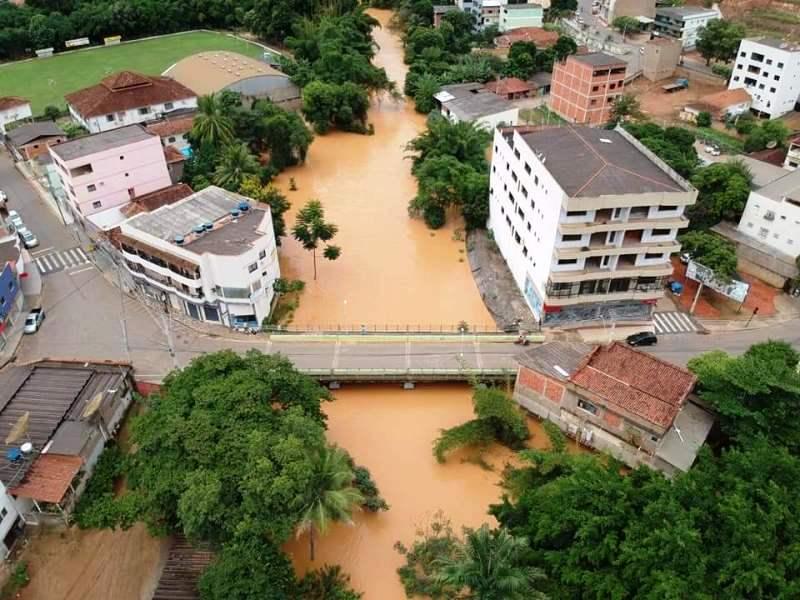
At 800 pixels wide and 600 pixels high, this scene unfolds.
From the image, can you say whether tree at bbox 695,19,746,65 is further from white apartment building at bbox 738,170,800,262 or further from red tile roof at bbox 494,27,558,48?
white apartment building at bbox 738,170,800,262

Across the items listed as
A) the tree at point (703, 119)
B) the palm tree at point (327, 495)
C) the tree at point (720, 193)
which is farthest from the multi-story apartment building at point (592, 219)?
the tree at point (703, 119)

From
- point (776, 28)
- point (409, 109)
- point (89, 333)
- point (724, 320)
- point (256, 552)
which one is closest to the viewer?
point (256, 552)

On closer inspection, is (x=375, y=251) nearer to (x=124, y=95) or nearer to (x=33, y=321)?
(x=33, y=321)

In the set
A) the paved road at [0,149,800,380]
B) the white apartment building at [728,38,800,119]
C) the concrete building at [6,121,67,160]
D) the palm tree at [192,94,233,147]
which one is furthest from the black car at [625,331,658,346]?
the concrete building at [6,121,67,160]

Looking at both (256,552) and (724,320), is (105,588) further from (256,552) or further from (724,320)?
(724,320)

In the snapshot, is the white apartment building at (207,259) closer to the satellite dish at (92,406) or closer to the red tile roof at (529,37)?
the satellite dish at (92,406)

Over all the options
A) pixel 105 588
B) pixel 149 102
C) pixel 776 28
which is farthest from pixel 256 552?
pixel 776 28

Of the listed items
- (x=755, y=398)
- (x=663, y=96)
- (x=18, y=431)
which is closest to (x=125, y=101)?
(x=18, y=431)
